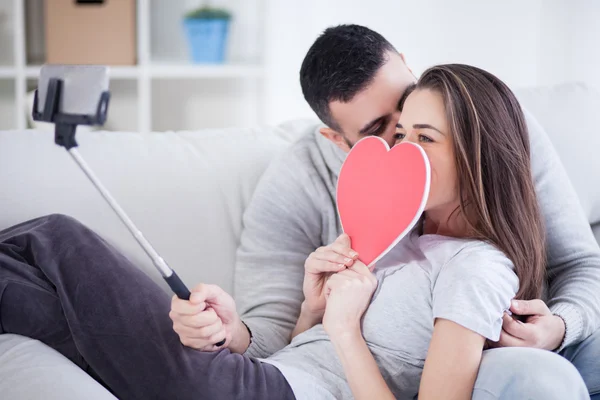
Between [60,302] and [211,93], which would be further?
[211,93]

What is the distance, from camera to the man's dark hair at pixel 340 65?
152 centimetres

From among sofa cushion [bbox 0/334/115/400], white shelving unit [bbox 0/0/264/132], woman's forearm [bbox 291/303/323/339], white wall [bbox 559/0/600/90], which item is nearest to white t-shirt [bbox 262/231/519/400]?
woman's forearm [bbox 291/303/323/339]

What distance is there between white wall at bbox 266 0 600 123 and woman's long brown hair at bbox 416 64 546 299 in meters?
1.91

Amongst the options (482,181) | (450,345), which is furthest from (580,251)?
(450,345)

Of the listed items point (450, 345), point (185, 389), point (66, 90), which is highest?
point (66, 90)

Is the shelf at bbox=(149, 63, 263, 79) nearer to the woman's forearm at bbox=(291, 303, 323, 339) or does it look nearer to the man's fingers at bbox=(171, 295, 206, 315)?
the woman's forearm at bbox=(291, 303, 323, 339)

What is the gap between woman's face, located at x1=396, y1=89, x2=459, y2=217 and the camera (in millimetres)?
1244

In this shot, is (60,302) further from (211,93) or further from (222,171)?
(211,93)

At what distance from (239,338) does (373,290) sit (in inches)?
10.7

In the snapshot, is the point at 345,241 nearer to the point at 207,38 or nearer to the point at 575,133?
the point at 575,133

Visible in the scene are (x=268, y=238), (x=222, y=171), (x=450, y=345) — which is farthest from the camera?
(x=222, y=171)

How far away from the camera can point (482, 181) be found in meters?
1.25

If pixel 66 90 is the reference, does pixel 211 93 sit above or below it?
below

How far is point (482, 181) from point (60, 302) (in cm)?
74
